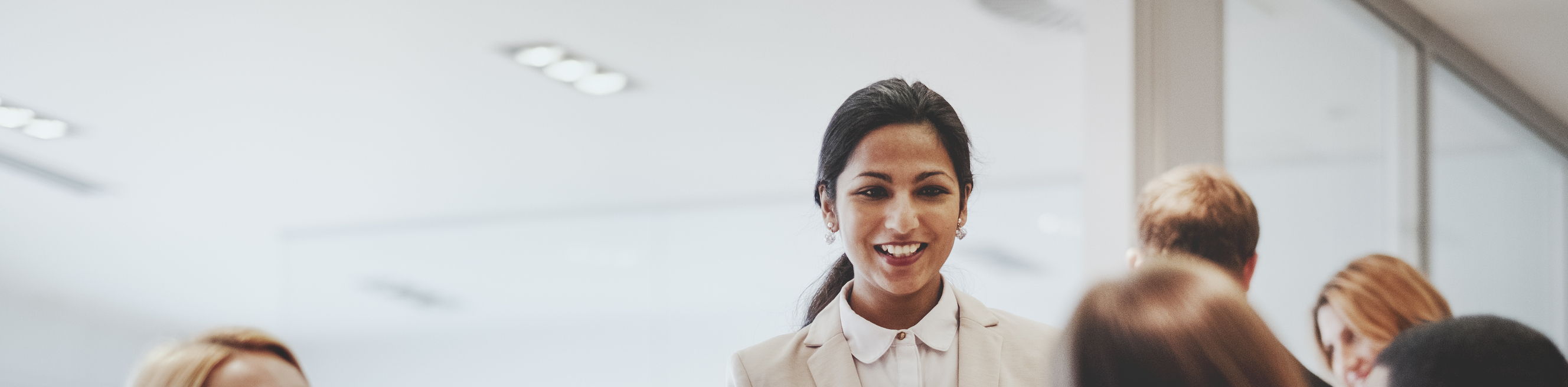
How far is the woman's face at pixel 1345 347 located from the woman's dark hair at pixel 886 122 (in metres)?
0.70

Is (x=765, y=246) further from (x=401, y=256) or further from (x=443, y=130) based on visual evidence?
(x=401, y=256)

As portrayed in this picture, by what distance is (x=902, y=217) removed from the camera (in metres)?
1.43

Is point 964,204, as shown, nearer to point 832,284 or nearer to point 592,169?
point 832,284

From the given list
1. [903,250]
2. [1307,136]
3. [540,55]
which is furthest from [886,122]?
[540,55]

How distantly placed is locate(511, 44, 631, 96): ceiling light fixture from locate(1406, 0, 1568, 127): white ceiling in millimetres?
3379

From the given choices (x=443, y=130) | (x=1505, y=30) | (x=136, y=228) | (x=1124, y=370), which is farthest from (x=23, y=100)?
(x=1505, y=30)

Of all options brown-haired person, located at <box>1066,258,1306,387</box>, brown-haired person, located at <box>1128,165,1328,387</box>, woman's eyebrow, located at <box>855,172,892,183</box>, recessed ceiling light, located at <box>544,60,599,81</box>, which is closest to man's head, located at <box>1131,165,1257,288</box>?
brown-haired person, located at <box>1128,165,1328,387</box>

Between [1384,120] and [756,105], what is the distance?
106 inches

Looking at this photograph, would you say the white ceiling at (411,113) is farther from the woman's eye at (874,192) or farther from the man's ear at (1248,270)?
the woman's eye at (874,192)

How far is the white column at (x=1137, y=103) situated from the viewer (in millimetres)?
2533

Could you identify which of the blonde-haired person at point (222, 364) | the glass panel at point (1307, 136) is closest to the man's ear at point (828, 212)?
the blonde-haired person at point (222, 364)

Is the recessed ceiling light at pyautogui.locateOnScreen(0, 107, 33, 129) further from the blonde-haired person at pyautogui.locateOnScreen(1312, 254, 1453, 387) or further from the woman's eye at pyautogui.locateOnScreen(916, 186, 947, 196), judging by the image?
the blonde-haired person at pyautogui.locateOnScreen(1312, 254, 1453, 387)

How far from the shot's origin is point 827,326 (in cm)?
155

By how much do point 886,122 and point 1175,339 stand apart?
33.8 inches
